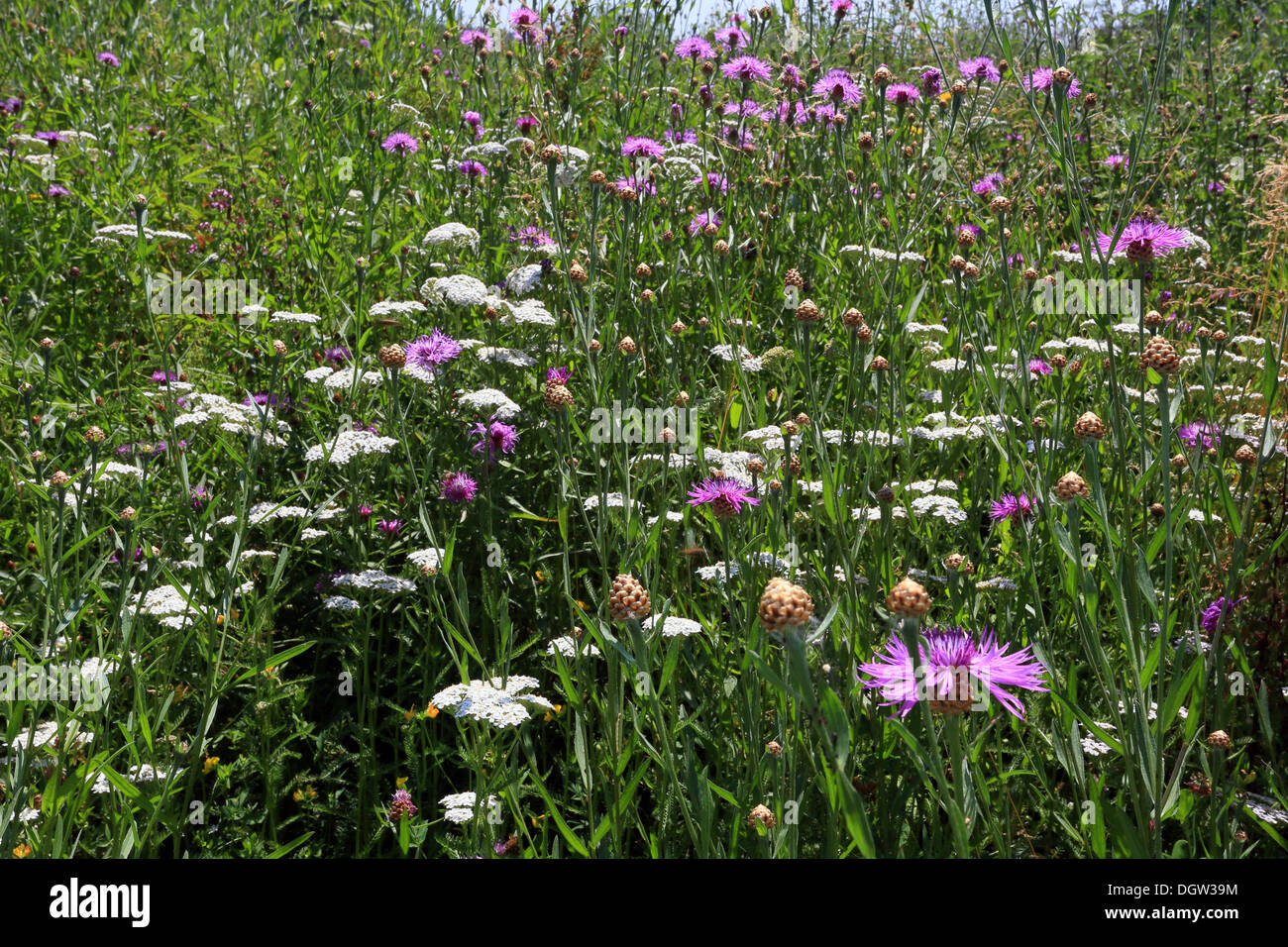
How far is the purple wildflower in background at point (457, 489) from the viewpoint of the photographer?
2242mm

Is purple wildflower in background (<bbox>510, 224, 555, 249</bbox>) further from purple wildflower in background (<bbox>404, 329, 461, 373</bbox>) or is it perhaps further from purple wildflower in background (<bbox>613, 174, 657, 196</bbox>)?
purple wildflower in background (<bbox>404, 329, 461, 373</bbox>)

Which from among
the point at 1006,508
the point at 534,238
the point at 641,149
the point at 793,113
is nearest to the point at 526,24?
the point at 641,149

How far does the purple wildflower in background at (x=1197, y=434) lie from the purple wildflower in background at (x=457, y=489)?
1638 mm

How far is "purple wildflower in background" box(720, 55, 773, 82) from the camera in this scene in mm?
3456

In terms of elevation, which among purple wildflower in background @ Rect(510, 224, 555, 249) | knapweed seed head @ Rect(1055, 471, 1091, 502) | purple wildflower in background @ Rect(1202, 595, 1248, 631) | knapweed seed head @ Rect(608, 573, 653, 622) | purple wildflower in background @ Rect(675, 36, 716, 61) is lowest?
purple wildflower in background @ Rect(1202, 595, 1248, 631)

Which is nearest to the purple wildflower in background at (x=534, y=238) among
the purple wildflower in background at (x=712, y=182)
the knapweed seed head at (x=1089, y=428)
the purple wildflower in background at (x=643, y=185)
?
the purple wildflower in background at (x=643, y=185)

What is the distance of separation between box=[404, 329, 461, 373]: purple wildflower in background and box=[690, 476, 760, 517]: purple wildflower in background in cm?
79

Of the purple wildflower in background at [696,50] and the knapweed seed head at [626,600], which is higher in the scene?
the purple wildflower in background at [696,50]

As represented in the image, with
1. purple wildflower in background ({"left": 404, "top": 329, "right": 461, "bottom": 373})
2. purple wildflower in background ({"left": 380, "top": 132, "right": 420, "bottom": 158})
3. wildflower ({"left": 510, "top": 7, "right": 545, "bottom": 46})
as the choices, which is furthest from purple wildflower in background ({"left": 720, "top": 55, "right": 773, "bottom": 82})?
purple wildflower in background ({"left": 404, "top": 329, "right": 461, "bottom": 373})

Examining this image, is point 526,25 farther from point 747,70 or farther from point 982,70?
point 982,70

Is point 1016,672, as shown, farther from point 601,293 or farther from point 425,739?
point 601,293

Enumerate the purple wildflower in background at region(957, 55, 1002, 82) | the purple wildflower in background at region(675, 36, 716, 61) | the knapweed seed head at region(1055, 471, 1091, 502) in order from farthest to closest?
the purple wildflower in background at region(675, 36, 716, 61) < the purple wildflower in background at region(957, 55, 1002, 82) < the knapweed seed head at region(1055, 471, 1091, 502)

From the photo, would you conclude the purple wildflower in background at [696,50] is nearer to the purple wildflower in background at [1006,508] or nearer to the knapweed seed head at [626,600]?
the purple wildflower in background at [1006,508]

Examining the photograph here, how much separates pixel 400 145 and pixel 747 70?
4.61ft
